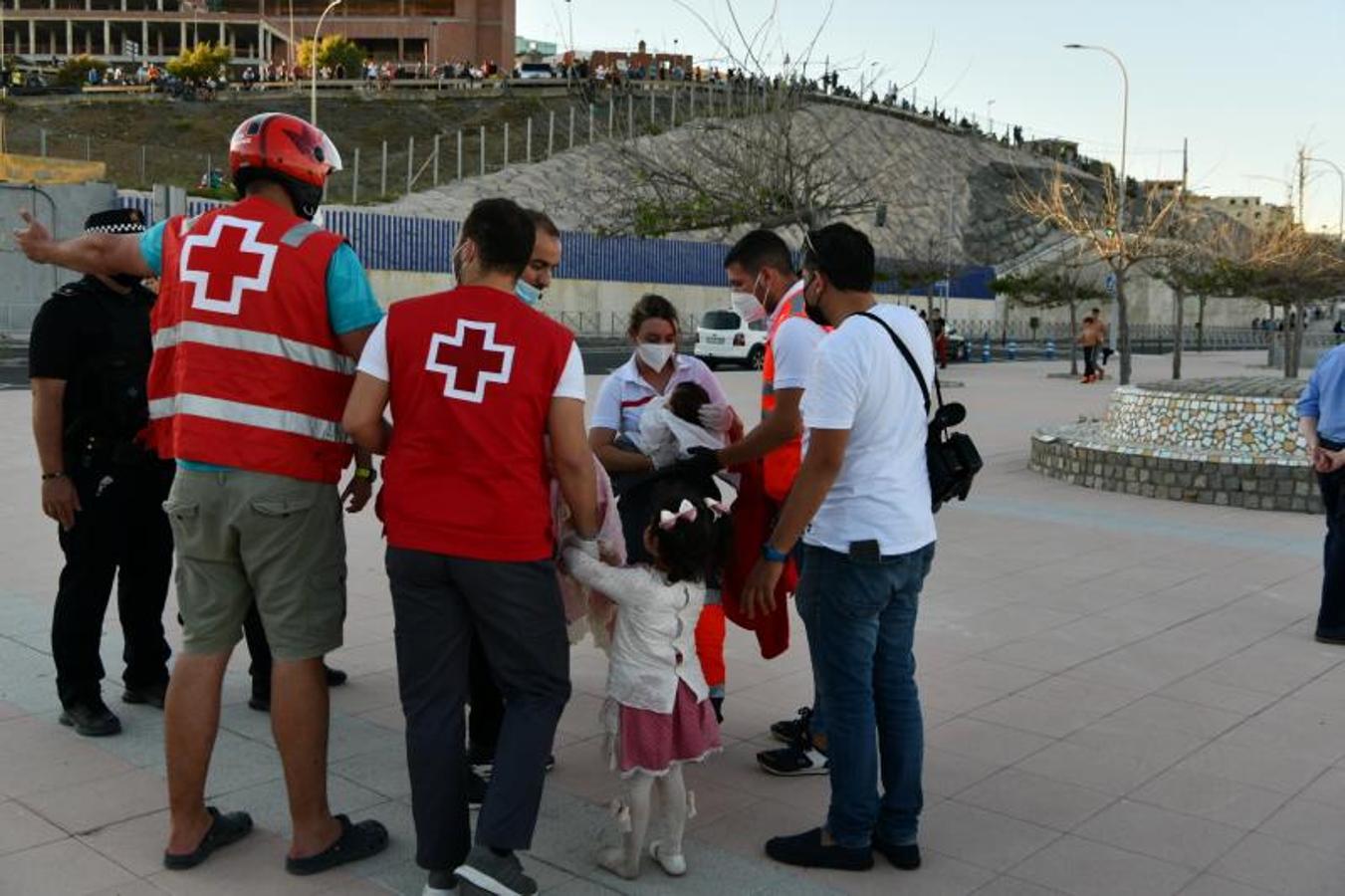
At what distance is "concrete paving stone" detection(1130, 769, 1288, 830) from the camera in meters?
4.25

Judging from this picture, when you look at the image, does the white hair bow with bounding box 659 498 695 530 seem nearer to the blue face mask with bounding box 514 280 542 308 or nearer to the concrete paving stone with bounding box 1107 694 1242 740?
the blue face mask with bounding box 514 280 542 308

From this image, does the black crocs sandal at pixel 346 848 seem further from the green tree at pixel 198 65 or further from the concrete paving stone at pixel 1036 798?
the green tree at pixel 198 65

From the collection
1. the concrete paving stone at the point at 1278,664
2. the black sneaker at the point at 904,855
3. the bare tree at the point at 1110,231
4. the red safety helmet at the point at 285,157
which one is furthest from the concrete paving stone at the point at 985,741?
the bare tree at the point at 1110,231

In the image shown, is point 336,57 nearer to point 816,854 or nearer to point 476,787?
point 476,787

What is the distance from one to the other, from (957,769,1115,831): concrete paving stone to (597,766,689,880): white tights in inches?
44.6

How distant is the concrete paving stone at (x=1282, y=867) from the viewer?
3721 mm

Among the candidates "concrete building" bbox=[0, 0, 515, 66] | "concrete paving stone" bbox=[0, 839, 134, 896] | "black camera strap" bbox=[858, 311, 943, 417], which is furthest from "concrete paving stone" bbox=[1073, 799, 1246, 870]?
"concrete building" bbox=[0, 0, 515, 66]

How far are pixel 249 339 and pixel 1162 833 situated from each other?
3.09m

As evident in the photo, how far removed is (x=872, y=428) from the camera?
3.70 metres

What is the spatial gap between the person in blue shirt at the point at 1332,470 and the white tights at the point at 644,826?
425 cm

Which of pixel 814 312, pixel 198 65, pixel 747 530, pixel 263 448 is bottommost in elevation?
pixel 747 530

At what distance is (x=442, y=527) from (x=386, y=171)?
177ft

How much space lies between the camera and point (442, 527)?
10.8 ft

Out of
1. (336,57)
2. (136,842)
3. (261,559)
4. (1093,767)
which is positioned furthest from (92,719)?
(336,57)
